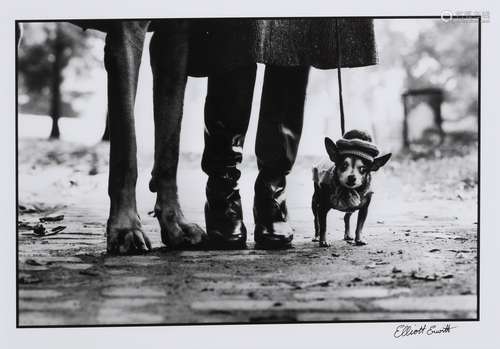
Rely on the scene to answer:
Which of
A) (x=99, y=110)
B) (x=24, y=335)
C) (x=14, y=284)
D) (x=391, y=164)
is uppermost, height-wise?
(x=99, y=110)

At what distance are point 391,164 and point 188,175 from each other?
716mm

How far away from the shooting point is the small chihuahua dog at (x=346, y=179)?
2.40 metres

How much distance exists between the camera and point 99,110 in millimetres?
2420

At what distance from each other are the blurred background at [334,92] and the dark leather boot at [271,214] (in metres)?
0.13


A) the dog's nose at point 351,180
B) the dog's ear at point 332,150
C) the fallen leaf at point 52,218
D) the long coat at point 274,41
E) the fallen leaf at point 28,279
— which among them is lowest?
the fallen leaf at point 28,279

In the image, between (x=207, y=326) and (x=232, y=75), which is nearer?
(x=207, y=326)

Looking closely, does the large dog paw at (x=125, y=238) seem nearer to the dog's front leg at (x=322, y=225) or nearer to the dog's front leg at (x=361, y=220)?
the dog's front leg at (x=322, y=225)

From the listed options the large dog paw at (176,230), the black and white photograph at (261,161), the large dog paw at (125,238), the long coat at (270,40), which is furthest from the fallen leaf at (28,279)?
the long coat at (270,40)

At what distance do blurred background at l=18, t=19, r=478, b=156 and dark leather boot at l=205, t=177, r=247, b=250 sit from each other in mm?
147

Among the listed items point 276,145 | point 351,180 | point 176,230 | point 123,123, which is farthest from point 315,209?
point 123,123

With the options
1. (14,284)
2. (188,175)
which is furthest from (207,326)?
(14,284)
